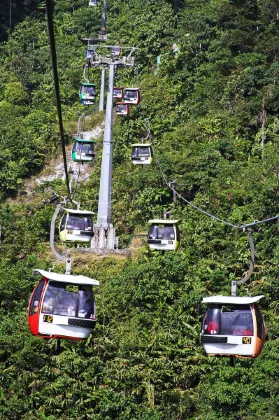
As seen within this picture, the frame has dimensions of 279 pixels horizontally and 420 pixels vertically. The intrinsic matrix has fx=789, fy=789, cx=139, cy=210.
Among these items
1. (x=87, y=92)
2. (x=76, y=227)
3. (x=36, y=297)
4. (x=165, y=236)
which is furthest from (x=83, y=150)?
(x=36, y=297)

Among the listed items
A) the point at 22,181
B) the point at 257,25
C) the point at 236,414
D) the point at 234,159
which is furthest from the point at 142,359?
the point at 257,25

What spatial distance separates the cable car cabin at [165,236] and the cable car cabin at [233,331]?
890 centimetres

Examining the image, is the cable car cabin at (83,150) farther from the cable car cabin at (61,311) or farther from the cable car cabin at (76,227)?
the cable car cabin at (61,311)

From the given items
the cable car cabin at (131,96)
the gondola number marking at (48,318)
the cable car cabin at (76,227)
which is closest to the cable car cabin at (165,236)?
the cable car cabin at (76,227)

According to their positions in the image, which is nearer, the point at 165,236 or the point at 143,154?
the point at 165,236

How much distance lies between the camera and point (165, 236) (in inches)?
837

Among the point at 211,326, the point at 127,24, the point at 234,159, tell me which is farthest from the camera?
the point at 127,24

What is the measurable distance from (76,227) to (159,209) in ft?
25.8

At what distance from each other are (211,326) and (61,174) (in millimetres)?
24601

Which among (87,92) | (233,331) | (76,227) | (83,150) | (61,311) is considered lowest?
(233,331)

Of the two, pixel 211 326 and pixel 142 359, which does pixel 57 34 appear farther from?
pixel 211 326

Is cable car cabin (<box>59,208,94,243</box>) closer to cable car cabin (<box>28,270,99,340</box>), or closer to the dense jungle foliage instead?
the dense jungle foliage

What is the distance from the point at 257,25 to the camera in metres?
40.2

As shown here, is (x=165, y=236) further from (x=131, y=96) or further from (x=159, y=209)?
(x=131, y=96)
